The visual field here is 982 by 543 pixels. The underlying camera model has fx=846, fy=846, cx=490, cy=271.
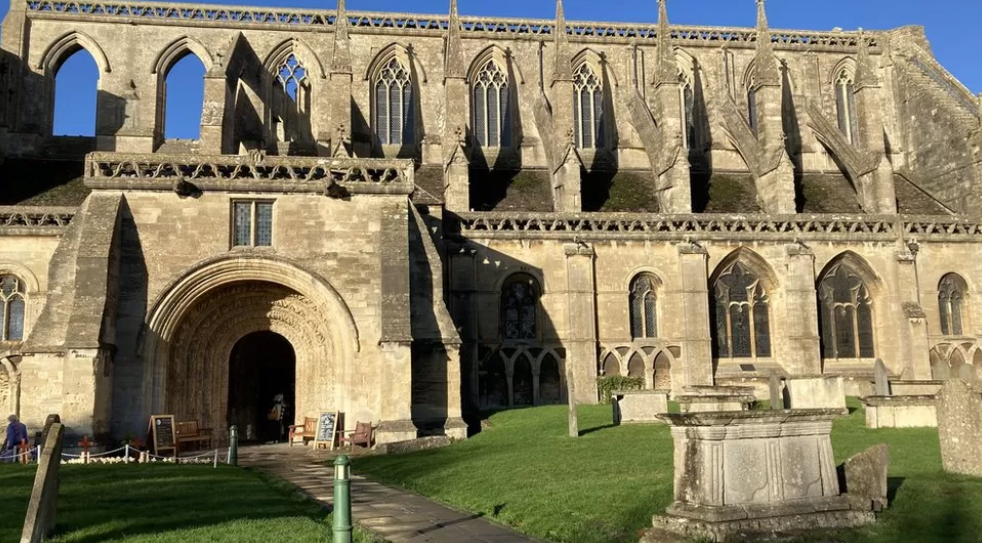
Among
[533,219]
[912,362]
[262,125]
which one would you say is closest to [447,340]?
[533,219]

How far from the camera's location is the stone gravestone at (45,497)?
8.30 m

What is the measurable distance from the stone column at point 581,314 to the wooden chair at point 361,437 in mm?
9091

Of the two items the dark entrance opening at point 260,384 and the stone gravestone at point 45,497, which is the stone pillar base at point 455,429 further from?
the stone gravestone at point 45,497

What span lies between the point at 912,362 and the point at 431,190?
1784 centimetres

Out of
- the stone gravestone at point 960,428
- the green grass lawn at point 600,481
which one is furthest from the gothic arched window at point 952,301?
the stone gravestone at point 960,428

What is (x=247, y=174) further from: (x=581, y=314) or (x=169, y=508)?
(x=169, y=508)

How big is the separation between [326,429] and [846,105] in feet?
94.8

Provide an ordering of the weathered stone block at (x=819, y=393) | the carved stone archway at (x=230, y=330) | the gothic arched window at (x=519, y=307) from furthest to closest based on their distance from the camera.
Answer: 1. the gothic arched window at (x=519, y=307)
2. the carved stone archway at (x=230, y=330)
3. the weathered stone block at (x=819, y=393)

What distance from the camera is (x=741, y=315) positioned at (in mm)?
29906

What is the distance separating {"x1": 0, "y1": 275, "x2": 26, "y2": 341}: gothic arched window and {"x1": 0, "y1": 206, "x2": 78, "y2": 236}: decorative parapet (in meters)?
1.45

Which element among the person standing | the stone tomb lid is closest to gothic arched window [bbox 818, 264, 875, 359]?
the stone tomb lid

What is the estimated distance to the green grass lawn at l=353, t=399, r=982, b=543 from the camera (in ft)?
28.5

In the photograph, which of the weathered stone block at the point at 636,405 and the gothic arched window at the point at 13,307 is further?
the gothic arched window at the point at 13,307

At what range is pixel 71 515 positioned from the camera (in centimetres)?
1010
